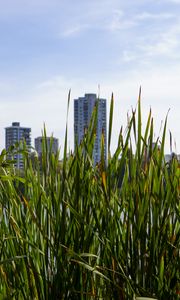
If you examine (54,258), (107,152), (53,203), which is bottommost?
(54,258)

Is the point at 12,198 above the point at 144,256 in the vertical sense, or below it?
above

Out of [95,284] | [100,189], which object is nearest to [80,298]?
[95,284]

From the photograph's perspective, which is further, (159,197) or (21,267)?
(21,267)

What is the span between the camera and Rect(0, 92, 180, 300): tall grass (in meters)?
1.73

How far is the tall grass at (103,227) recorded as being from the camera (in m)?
1.73

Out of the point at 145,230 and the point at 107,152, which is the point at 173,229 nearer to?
the point at 145,230

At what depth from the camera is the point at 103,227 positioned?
1.73 m

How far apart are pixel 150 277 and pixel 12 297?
1.55 feet

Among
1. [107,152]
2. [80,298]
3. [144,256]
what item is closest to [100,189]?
[107,152]

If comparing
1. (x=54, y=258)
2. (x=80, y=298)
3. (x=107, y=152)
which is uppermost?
(x=107, y=152)

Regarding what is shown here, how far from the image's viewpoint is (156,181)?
5.83ft

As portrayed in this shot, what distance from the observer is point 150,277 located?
69.5 inches

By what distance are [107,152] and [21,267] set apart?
0.49 m

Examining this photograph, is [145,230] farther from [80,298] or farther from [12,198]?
[12,198]
